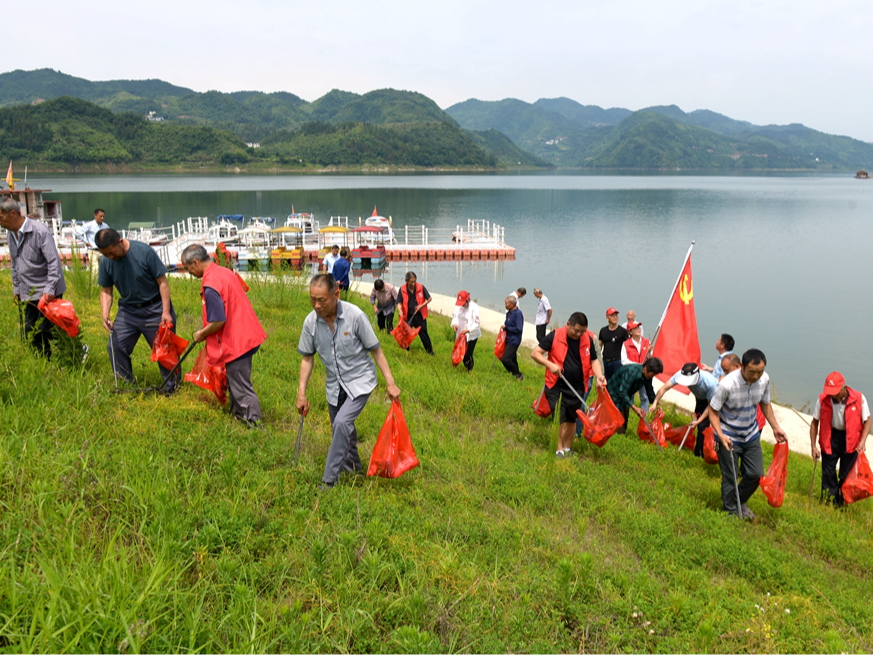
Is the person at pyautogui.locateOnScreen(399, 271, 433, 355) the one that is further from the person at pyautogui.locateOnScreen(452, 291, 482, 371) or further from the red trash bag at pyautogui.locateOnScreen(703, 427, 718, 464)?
the red trash bag at pyautogui.locateOnScreen(703, 427, 718, 464)

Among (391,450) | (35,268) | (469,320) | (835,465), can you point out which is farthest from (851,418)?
(35,268)

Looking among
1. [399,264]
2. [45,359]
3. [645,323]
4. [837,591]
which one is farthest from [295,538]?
[399,264]

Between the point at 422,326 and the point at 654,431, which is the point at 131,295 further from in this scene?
the point at 654,431

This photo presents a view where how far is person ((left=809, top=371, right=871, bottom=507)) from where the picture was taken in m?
5.47

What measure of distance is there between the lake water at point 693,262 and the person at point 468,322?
9681mm

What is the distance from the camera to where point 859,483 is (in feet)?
17.8

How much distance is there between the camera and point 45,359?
518 centimetres

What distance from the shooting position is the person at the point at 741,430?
16.5 feet

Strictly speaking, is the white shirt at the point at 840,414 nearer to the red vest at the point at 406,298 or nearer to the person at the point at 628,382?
the person at the point at 628,382

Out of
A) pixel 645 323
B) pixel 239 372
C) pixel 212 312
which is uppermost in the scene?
pixel 212 312

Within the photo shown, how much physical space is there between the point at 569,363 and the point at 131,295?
442 centimetres

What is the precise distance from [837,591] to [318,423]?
14.9 ft

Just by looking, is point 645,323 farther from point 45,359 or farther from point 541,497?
point 45,359

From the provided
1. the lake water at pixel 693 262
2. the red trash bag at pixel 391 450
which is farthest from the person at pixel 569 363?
the lake water at pixel 693 262
